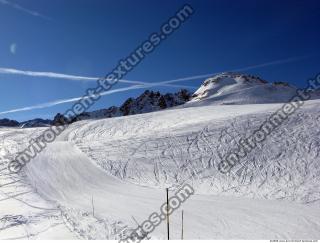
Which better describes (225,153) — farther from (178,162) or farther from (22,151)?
(22,151)

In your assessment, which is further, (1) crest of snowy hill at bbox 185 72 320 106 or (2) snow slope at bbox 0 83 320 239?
(1) crest of snowy hill at bbox 185 72 320 106

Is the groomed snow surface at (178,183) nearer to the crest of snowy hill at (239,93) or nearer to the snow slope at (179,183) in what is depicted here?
the snow slope at (179,183)

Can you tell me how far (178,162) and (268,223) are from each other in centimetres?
1288

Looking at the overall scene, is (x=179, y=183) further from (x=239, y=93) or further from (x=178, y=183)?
(x=239, y=93)

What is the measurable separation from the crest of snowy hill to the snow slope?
292 ft

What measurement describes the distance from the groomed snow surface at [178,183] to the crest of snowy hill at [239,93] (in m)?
88.4

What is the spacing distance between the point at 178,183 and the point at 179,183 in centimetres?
7

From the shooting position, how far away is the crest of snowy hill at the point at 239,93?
130250 mm

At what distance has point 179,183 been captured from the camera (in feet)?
84.6

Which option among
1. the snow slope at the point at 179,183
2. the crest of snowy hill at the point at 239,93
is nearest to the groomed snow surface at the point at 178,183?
the snow slope at the point at 179,183

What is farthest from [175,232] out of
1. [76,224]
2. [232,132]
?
[232,132]

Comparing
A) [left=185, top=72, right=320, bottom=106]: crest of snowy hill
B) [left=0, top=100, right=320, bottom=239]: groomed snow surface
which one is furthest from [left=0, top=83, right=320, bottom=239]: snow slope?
[left=185, top=72, right=320, bottom=106]: crest of snowy hill

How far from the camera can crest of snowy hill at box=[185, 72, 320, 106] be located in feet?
427

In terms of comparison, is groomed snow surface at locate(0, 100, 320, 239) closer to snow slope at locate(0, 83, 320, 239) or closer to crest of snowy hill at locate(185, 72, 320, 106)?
snow slope at locate(0, 83, 320, 239)
